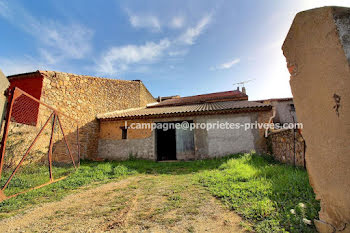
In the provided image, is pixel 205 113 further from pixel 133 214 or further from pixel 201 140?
pixel 133 214

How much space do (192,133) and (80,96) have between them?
6608 mm

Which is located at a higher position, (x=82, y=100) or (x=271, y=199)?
(x=82, y=100)

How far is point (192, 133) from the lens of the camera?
29.2 ft

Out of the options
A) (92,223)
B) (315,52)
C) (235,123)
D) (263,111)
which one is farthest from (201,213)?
(263,111)

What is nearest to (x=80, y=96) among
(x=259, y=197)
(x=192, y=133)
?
(x=192, y=133)

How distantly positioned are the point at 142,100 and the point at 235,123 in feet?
29.9

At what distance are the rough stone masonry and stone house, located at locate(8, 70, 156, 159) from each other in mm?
8473

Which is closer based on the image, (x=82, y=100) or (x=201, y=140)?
(x=201, y=140)

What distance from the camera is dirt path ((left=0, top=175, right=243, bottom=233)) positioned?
2322 millimetres

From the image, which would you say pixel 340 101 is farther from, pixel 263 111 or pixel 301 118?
pixel 263 111

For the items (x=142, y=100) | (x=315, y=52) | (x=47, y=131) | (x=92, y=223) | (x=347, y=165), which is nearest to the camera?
(x=347, y=165)

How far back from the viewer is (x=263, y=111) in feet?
26.0

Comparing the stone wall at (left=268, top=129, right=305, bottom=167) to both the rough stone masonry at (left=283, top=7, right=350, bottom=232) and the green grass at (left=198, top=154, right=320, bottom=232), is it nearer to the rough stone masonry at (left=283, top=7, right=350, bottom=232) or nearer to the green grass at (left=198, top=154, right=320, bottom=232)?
the green grass at (left=198, top=154, right=320, bottom=232)

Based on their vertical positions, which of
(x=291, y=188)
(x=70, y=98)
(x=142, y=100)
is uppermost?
(x=142, y=100)
